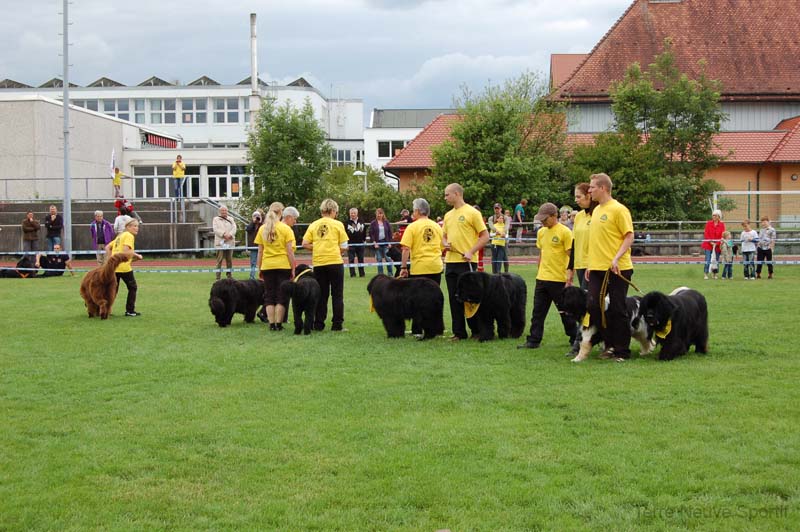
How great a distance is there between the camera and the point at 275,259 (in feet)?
42.6

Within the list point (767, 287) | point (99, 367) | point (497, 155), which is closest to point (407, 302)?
point (99, 367)

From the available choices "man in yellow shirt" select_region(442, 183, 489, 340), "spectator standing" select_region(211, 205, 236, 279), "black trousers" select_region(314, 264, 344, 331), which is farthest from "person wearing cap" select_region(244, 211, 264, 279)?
"man in yellow shirt" select_region(442, 183, 489, 340)

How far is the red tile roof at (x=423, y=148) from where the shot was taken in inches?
1831

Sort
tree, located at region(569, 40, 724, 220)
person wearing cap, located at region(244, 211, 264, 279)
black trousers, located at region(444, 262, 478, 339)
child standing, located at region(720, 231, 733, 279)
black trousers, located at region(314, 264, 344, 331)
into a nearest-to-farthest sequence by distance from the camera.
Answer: black trousers, located at region(444, 262, 478, 339) → black trousers, located at region(314, 264, 344, 331) → person wearing cap, located at region(244, 211, 264, 279) → child standing, located at region(720, 231, 733, 279) → tree, located at region(569, 40, 724, 220)

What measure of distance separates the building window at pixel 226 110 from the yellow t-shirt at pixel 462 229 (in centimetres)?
A: 6508

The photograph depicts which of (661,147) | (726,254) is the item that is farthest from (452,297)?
(661,147)

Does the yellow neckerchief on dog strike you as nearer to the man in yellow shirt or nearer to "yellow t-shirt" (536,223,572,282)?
"yellow t-shirt" (536,223,572,282)

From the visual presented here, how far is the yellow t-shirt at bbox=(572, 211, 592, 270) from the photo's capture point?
33.6 ft

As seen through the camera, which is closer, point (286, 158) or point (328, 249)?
point (328, 249)

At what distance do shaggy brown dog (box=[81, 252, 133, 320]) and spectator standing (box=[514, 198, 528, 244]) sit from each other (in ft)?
61.6

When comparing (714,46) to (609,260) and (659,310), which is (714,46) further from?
(609,260)

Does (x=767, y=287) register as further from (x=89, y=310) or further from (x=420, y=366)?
(x=89, y=310)

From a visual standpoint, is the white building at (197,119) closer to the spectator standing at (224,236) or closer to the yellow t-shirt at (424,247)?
the spectator standing at (224,236)

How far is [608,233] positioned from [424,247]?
312cm
